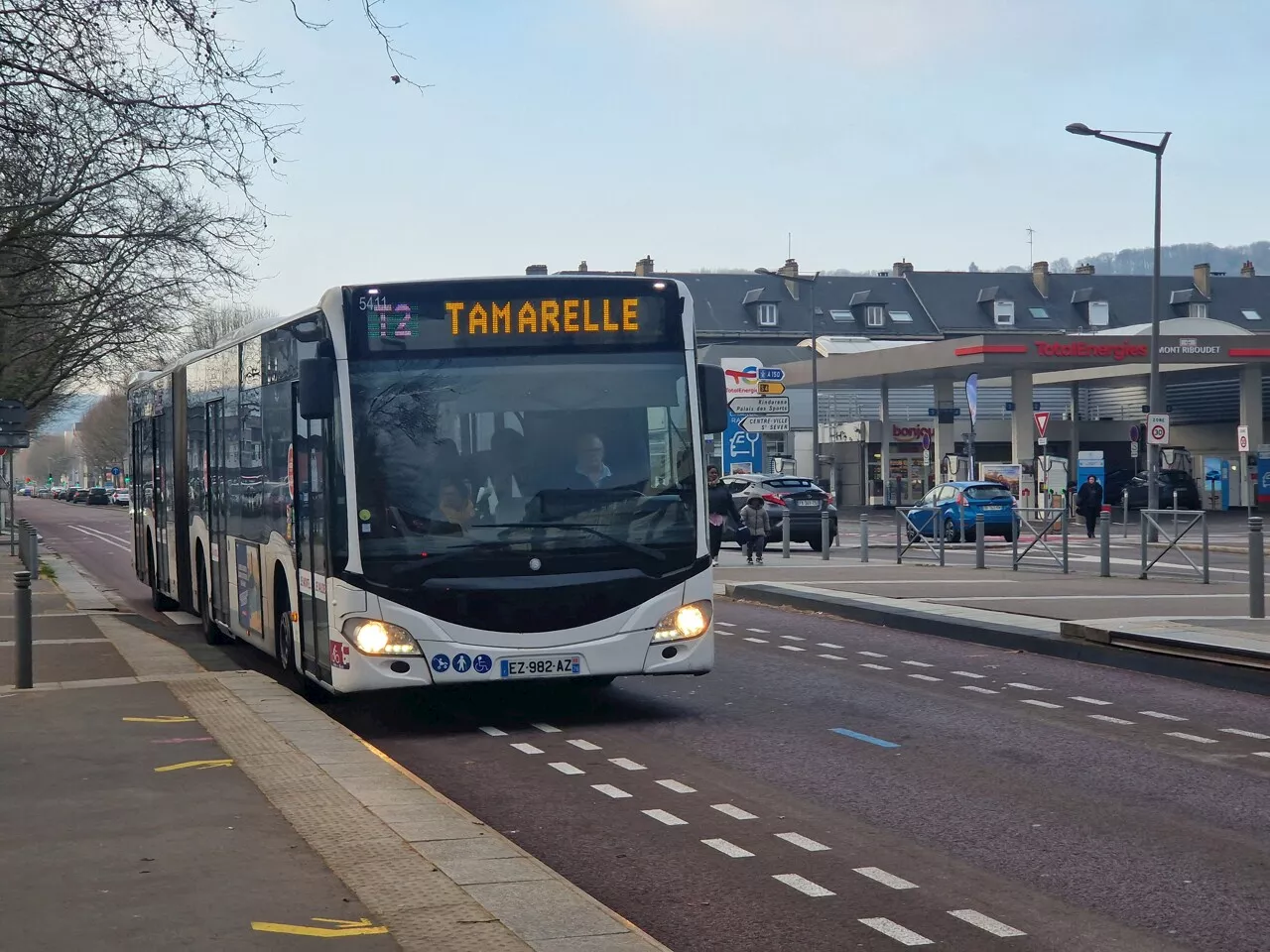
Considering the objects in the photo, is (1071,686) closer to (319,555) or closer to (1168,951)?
(319,555)

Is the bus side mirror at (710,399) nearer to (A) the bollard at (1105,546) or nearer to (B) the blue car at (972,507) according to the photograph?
(A) the bollard at (1105,546)

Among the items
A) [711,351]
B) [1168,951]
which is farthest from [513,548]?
[711,351]

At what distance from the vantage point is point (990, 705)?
11633mm

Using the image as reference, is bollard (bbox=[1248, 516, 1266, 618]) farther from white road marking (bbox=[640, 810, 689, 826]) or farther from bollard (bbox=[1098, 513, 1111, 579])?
white road marking (bbox=[640, 810, 689, 826])

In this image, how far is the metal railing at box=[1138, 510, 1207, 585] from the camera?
22.5 m

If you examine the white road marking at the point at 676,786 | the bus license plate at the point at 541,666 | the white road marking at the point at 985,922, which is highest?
the bus license plate at the point at 541,666

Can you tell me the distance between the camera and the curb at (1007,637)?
12.7 m

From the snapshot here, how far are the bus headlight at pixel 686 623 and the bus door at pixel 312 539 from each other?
2.21m

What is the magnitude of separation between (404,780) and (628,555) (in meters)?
2.77

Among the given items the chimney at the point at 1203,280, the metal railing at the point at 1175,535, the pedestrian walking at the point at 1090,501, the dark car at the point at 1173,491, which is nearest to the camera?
the metal railing at the point at 1175,535

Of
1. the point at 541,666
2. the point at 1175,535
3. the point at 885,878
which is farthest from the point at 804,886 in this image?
the point at 1175,535

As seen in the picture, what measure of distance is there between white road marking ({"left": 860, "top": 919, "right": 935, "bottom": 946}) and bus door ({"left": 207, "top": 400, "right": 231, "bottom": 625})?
1042 cm

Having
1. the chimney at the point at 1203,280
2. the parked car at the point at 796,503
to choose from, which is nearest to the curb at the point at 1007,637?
the parked car at the point at 796,503

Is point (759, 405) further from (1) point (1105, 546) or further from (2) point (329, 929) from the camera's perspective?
(2) point (329, 929)
